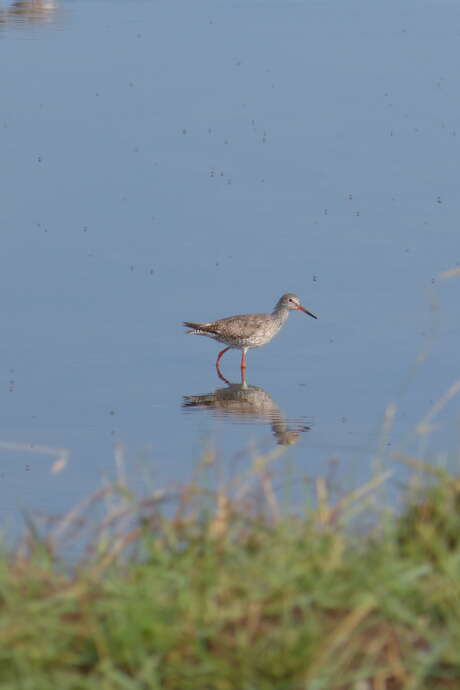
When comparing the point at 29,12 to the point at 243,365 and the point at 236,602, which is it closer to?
the point at 243,365

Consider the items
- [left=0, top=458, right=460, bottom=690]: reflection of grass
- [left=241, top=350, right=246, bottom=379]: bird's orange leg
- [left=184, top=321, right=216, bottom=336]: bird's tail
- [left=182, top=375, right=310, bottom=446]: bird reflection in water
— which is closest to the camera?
[left=0, top=458, right=460, bottom=690]: reflection of grass

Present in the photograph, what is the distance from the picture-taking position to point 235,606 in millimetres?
6152

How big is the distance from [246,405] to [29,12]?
38.6 metres

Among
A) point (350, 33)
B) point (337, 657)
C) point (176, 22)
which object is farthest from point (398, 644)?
point (176, 22)

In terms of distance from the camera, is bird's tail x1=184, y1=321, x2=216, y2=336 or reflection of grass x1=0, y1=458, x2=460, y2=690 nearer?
reflection of grass x1=0, y1=458, x2=460, y2=690

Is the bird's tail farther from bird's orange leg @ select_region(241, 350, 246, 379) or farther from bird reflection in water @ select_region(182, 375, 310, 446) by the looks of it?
bird reflection in water @ select_region(182, 375, 310, 446)

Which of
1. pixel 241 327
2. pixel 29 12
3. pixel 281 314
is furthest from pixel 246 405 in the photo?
pixel 29 12

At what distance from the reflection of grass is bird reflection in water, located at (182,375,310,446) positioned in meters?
11.1

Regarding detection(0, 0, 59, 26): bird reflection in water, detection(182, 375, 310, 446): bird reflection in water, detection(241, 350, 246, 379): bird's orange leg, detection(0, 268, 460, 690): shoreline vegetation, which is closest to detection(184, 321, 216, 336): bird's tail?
detection(241, 350, 246, 379): bird's orange leg

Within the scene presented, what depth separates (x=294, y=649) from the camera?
597 cm

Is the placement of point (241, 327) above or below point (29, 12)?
below

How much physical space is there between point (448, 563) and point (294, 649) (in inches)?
31.9

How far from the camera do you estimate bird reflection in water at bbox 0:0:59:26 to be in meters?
53.6

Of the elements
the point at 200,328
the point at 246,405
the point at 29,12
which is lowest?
the point at 246,405
